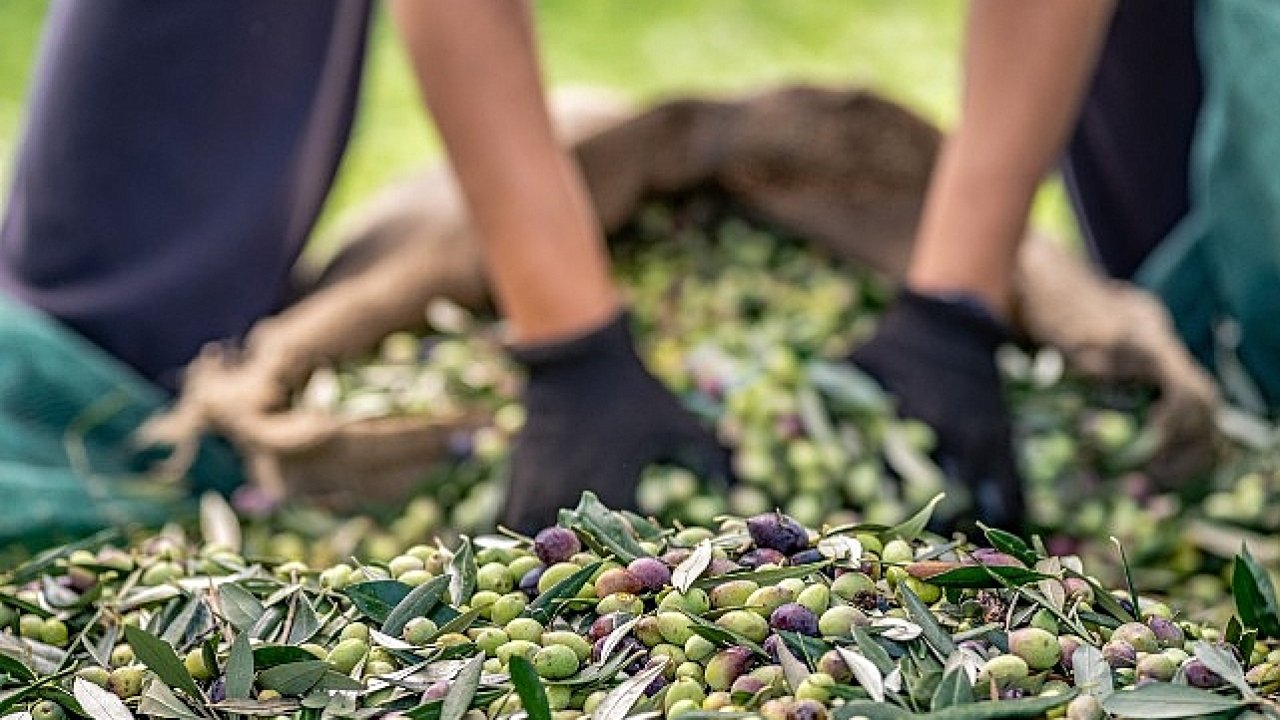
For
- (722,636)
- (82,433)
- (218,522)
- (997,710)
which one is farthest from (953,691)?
(82,433)

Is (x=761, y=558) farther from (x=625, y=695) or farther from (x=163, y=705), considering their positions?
(x=163, y=705)

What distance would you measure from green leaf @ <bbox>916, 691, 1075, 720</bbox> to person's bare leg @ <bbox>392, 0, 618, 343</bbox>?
1.01 m

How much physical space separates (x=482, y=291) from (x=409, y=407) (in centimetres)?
36

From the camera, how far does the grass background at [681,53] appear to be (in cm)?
460

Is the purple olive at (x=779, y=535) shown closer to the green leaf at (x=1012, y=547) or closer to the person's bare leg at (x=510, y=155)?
the green leaf at (x=1012, y=547)

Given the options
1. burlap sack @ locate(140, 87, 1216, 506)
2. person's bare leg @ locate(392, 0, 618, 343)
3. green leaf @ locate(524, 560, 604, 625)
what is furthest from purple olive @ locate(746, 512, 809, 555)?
burlap sack @ locate(140, 87, 1216, 506)

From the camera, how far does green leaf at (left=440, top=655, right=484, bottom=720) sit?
3.13 feet

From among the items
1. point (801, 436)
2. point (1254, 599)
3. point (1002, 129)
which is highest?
point (1002, 129)

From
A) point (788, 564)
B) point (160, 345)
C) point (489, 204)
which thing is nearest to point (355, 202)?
point (160, 345)

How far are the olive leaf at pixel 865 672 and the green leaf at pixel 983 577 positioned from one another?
0.36ft

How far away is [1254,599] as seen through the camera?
1.15m

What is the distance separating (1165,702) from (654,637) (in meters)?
0.28

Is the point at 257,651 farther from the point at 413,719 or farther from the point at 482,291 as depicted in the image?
the point at 482,291

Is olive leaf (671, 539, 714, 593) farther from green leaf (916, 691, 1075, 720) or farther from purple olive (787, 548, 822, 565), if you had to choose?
green leaf (916, 691, 1075, 720)
